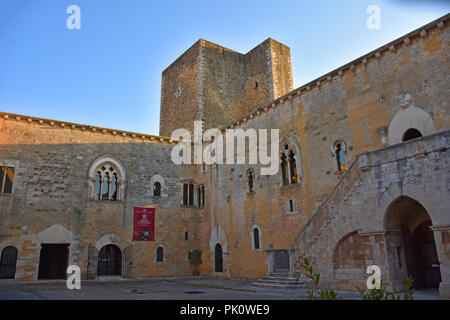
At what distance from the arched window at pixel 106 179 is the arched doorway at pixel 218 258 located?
248 inches

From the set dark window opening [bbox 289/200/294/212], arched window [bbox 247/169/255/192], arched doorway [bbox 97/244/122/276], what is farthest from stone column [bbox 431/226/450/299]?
arched doorway [bbox 97/244/122/276]

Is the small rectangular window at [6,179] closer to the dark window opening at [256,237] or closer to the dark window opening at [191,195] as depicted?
the dark window opening at [191,195]

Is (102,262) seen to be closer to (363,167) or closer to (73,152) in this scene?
(73,152)

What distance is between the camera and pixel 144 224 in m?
19.4

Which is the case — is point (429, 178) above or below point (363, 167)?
below

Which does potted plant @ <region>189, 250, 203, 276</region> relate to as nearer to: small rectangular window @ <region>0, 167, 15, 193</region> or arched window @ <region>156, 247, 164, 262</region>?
arched window @ <region>156, 247, 164, 262</region>

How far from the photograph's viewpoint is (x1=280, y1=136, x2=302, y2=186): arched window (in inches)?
616

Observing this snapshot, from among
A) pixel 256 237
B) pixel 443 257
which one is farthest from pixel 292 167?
pixel 443 257

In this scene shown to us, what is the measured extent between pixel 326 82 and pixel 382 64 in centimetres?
248

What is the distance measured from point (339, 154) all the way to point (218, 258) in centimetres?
966

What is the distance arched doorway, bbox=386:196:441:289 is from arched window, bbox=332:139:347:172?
3.35 metres

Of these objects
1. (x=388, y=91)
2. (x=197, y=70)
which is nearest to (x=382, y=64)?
(x=388, y=91)

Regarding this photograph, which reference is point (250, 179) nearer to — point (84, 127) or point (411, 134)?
point (411, 134)
